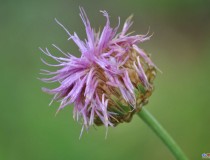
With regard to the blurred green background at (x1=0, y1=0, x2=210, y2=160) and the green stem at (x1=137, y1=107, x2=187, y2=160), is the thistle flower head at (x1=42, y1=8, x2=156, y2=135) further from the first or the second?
the blurred green background at (x1=0, y1=0, x2=210, y2=160)

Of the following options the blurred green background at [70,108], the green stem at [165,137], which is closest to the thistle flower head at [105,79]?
the green stem at [165,137]

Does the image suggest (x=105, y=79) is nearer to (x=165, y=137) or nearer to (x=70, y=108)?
(x=165, y=137)

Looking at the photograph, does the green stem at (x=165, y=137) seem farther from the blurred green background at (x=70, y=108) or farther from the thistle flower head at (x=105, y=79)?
the blurred green background at (x=70, y=108)

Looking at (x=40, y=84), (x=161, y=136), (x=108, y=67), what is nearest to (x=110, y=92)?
(x=108, y=67)

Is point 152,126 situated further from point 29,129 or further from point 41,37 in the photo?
point 41,37

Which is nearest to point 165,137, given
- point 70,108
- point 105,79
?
point 105,79
